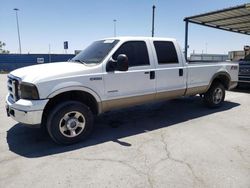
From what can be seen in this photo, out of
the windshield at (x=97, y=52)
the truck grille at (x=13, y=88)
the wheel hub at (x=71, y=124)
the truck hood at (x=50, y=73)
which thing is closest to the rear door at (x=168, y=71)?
the windshield at (x=97, y=52)

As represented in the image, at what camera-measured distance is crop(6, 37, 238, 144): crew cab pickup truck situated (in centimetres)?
392

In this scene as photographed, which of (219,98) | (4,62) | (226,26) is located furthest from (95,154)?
(4,62)

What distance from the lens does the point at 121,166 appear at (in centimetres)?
347

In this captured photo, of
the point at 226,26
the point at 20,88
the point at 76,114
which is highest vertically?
the point at 226,26

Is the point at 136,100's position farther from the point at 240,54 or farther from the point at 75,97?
the point at 240,54

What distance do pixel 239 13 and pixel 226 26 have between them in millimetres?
4235

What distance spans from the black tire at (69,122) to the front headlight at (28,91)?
419 millimetres

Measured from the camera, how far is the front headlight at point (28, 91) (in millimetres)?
3811

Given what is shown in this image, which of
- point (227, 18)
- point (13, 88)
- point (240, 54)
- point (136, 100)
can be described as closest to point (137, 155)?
point (136, 100)

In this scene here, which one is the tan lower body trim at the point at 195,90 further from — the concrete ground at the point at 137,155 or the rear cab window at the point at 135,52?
the rear cab window at the point at 135,52

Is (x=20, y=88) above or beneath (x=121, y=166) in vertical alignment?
above

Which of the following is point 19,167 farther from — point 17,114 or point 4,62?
point 4,62

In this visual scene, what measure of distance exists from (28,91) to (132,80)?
6.67ft

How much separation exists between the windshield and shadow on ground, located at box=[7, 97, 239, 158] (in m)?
1.55
